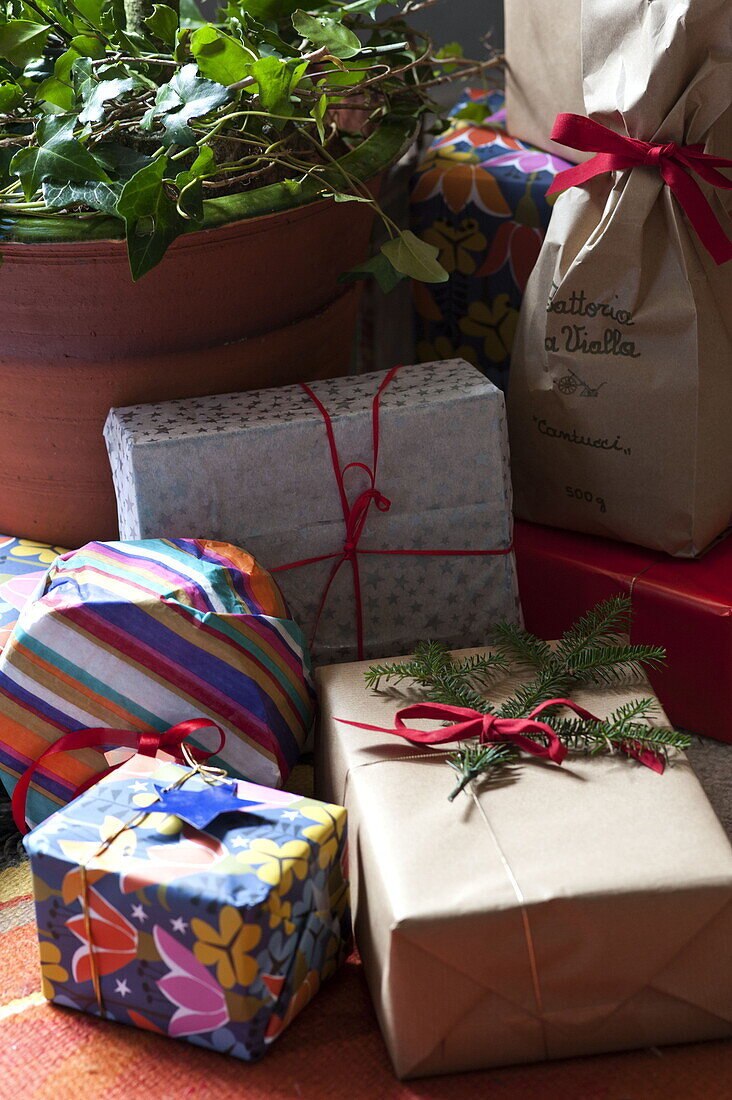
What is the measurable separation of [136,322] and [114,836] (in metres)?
0.49

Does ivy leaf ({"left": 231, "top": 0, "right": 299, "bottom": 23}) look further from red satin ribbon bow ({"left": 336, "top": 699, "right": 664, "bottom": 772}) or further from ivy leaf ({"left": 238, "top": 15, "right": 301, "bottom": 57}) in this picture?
red satin ribbon bow ({"left": 336, "top": 699, "right": 664, "bottom": 772})

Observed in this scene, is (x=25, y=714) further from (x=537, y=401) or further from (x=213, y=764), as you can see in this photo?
(x=537, y=401)

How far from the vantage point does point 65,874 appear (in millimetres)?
686

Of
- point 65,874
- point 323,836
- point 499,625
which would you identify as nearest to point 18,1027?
point 65,874

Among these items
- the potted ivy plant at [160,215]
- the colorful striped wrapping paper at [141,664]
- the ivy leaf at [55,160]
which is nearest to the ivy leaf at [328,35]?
the potted ivy plant at [160,215]

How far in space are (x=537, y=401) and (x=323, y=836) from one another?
20.8 inches

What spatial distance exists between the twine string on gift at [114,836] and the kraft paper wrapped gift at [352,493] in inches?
8.4

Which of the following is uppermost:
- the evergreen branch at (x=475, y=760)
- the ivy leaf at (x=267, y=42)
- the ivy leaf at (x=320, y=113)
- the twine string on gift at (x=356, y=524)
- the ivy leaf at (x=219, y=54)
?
the ivy leaf at (x=267, y=42)

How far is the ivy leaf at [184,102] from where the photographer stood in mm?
889

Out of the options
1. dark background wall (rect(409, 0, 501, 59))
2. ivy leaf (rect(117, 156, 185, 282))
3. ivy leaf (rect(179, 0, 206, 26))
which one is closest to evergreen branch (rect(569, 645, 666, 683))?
ivy leaf (rect(117, 156, 185, 282))

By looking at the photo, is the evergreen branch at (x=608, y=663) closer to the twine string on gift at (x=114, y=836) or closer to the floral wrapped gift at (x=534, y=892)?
the floral wrapped gift at (x=534, y=892)

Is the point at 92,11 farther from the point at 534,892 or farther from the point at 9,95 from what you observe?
the point at 534,892

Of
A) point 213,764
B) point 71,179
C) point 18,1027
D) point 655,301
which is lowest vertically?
point 18,1027

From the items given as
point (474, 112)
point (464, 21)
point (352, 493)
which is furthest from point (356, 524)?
point (464, 21)
